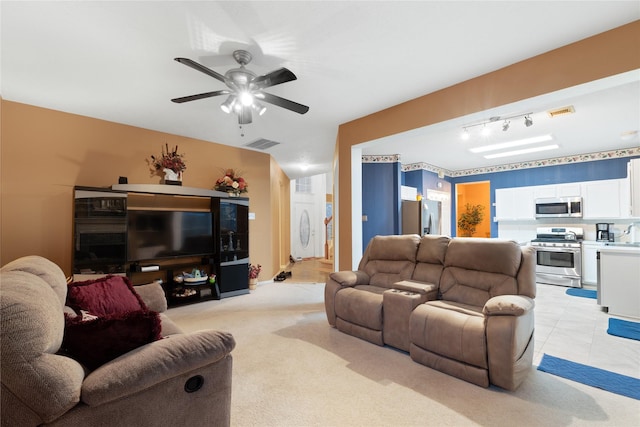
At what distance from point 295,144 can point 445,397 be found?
430cm

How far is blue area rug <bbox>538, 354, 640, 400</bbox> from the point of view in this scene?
6.53 feet

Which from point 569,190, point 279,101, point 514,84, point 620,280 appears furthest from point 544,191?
point 279,101

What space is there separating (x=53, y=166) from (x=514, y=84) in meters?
5.29

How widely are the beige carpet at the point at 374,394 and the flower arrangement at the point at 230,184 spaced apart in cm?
260

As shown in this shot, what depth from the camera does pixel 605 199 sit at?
203 inches

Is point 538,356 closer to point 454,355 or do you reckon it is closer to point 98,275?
point 454,355

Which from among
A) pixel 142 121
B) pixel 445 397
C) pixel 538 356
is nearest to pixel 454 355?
pixel 445 397

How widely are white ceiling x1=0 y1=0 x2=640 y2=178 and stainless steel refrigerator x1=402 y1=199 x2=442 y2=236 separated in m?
2.30

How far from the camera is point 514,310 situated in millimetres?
1907

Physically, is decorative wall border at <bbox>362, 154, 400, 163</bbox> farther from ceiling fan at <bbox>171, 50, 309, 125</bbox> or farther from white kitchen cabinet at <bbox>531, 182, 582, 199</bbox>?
ceiling fan at <bbox>171, 50, 309, 125</bbox>

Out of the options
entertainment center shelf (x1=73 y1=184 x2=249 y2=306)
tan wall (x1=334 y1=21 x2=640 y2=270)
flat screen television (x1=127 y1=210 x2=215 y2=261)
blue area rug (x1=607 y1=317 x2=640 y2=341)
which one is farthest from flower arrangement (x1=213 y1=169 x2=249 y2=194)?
blue area rug (x1=607 y1=317 x2=640 y2=341)

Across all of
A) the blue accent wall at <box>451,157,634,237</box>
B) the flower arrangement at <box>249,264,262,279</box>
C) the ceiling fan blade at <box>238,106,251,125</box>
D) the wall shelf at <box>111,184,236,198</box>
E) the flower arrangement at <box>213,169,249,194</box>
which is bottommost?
the flower arrangement at <box>249,264,262,279</box>

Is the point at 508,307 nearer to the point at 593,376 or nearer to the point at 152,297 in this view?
the point at 593,376

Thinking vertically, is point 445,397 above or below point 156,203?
below
